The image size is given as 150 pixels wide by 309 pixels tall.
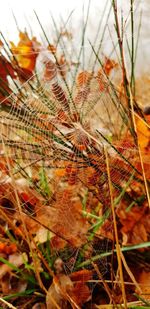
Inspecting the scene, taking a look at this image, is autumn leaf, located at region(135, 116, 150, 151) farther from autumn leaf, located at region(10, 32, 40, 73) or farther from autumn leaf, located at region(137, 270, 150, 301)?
autumn leaf, located at region(10, 32, 40, 73)

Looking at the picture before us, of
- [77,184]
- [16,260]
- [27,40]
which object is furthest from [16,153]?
[27,40]

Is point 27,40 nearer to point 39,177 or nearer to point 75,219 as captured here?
point 39,177

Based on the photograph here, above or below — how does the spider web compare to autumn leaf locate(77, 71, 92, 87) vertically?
below

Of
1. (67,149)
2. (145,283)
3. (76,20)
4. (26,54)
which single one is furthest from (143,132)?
(76,20)

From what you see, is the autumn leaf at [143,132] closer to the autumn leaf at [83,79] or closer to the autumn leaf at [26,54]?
the autumn leaf at [83,79]

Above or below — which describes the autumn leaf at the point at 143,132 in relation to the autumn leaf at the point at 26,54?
below

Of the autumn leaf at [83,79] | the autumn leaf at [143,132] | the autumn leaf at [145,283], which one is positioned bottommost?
the autumn leaf at [145,283]

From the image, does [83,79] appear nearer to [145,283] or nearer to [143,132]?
[143,132]

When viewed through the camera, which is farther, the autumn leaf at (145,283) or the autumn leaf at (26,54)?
the autumn leaf at (26,54)

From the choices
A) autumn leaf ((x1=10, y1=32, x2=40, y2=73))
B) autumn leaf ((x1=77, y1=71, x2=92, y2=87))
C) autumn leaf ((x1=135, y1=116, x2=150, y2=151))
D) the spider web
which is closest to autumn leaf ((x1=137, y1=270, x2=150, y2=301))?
the spider web

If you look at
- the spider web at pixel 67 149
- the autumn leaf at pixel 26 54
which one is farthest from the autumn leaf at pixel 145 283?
the autumn leaf at pixel 26 54

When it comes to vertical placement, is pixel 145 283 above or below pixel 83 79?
below
